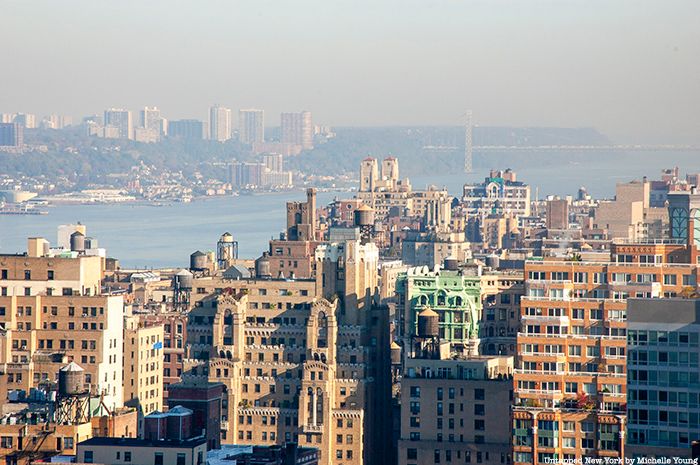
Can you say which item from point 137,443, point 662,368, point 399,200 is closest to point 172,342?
point 137,443

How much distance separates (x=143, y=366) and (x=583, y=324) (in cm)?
1505

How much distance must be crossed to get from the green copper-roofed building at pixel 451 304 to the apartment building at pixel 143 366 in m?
6.77

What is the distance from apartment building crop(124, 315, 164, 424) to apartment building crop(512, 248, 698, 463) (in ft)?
42.2

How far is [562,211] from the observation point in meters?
127

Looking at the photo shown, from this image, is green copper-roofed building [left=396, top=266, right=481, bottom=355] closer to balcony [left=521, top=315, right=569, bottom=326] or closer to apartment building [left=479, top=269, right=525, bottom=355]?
apartment building [left=479, top=269, right=525, bottom=355]

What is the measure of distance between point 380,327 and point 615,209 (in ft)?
186

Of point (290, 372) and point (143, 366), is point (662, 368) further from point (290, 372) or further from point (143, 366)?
point (143, 366)

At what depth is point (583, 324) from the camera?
167 feet

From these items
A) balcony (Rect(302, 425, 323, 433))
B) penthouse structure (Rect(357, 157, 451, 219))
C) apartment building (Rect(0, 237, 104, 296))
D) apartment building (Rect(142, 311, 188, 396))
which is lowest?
balcony (Rect(302, 425, 323, 433))

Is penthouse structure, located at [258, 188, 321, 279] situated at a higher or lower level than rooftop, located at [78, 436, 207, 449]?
higher

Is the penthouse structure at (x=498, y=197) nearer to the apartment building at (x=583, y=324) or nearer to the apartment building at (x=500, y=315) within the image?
the apartment building at (x=500, y=315)

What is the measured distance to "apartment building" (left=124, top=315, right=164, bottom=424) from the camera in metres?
60.9

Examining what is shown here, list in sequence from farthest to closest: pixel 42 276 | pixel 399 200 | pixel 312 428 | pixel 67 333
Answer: pixel 399 200
pixel 42 276
pixel 312 428
pixel 67 333

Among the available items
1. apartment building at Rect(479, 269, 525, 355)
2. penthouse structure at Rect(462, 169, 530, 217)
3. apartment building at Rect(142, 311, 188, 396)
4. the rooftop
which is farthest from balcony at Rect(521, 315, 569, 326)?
penthouse structure at Rect(462, 169, 530, 217)
